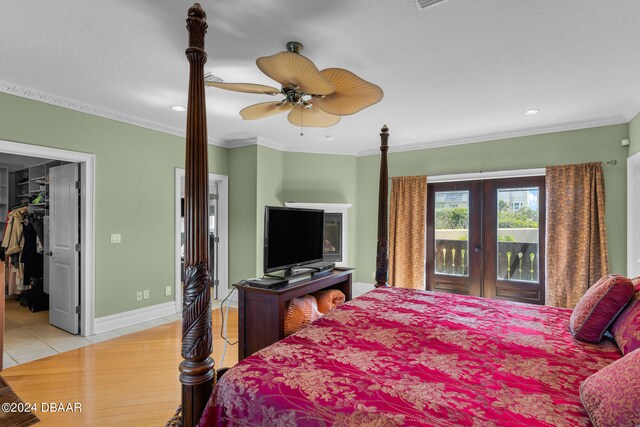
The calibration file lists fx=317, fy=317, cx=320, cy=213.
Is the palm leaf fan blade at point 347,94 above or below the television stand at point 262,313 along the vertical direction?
above

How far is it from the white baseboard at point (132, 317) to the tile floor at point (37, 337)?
0.20 feet

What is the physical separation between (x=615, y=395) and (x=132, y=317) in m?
4.44

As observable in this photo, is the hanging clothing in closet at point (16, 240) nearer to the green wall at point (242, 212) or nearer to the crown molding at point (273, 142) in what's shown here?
the crown molding at point (273, 142)

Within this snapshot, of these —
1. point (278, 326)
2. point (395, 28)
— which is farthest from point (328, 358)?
point (395, 28)

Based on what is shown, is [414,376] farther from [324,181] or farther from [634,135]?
[324,181]

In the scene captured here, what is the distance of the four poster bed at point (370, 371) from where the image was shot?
109 centimetres

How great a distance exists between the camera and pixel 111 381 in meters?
2.61

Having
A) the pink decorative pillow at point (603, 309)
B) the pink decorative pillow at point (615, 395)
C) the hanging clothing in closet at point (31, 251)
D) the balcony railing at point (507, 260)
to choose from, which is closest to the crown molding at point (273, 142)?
the balcony railing at point (507, 260)

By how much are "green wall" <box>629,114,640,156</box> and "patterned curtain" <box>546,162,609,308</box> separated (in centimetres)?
35

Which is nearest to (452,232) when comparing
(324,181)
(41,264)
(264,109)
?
(324,181)

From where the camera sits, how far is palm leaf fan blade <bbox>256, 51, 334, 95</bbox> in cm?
177

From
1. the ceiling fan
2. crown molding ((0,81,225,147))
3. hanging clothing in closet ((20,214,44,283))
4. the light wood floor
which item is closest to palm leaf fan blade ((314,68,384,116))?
the ceiling fan

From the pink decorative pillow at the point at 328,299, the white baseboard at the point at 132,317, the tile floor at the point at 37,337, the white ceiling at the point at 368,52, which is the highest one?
the white ceiling at the point at 368,52

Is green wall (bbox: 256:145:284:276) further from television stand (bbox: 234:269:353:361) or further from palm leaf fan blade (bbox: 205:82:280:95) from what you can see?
palm leaf fan blade (bbox: 205:82:280:95)
